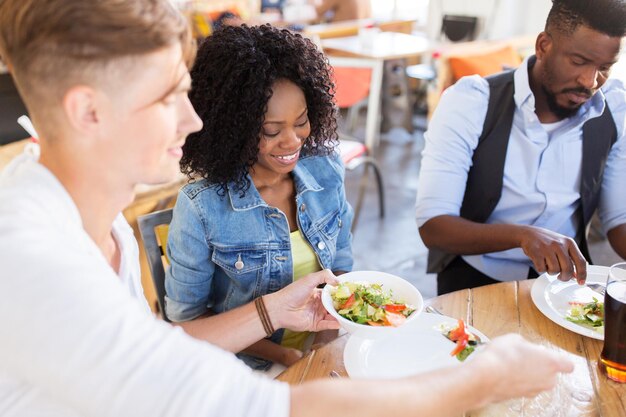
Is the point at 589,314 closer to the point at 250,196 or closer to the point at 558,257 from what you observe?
the point at 558,257

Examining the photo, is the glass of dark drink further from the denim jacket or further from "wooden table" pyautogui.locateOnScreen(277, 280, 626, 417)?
the denim jacket

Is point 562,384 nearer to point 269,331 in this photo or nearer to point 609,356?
point 609,356

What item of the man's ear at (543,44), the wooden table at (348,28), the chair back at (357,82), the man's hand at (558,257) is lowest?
the chair back at (357,82)

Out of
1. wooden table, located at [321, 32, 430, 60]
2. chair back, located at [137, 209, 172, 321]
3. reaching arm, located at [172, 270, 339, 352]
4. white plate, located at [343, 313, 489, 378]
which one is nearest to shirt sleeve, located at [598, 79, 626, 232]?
white plate, located at [343, 313, 489, 378]

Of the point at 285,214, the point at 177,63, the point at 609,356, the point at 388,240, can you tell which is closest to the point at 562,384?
the point at 609,356

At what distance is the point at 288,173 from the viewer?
1521mm

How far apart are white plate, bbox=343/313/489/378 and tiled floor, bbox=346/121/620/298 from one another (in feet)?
5.83

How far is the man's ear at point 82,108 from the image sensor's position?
2.28 ft

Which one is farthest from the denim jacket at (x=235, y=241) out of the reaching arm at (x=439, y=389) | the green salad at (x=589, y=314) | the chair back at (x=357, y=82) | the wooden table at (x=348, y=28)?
the wooden table at (x=348, y=28)

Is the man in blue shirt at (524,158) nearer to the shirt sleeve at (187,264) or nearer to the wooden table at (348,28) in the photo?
the shirt sleeve at (187,264)

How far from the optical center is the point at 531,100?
1700 millimetres

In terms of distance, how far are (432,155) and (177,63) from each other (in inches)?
45.6

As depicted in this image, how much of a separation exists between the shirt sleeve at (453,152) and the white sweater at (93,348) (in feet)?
3.80

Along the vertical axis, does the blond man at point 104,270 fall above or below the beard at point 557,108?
above
